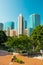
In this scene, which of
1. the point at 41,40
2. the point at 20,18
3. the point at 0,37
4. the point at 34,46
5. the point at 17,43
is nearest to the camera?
the point at 17,43

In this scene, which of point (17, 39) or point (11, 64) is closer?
point (11, 64)

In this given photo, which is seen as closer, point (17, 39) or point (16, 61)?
point (16, 61)

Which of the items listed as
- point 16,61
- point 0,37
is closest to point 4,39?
point 0,37

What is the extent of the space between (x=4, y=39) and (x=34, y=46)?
16.7 m

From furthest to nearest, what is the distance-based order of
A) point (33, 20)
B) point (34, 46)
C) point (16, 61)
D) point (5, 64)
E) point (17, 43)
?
1. point (33, 20)
2. point (34, 46)
3. point (17, 43)
4. point (16, 61)
5. point (5, 64)

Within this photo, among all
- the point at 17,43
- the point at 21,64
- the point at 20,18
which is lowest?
the point at 21,64

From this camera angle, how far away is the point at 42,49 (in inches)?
800

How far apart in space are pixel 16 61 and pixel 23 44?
6.49 meters

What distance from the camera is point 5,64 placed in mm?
11477

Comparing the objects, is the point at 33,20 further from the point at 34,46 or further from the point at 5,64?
the point at 5,64

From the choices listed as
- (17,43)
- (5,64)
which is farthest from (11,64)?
(17,43)

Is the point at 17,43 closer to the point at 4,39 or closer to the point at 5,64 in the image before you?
the point at 5,64

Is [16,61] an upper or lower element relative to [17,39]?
lower

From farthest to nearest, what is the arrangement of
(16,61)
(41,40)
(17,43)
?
(41,40) < (17,43) < (16,61)
